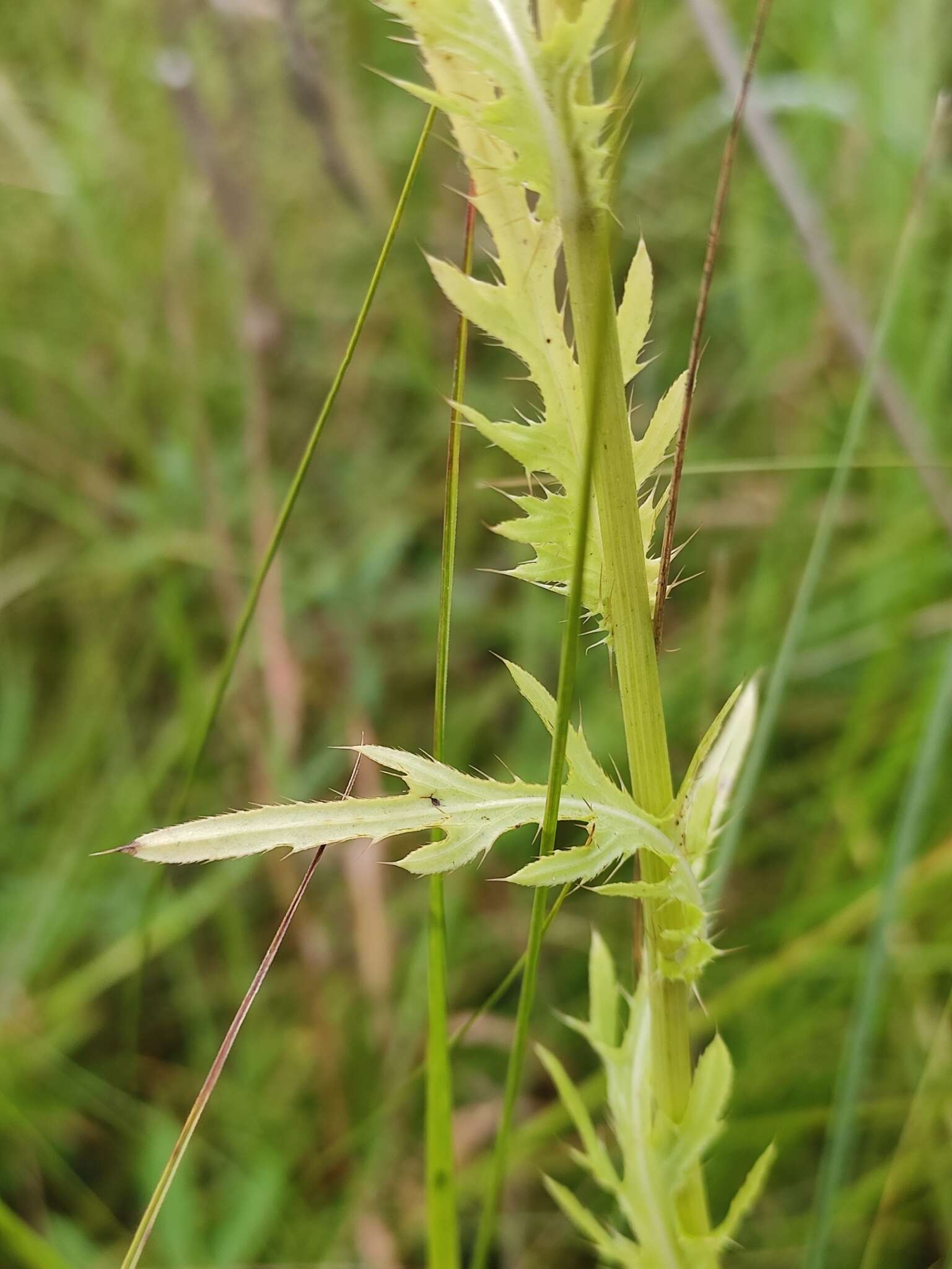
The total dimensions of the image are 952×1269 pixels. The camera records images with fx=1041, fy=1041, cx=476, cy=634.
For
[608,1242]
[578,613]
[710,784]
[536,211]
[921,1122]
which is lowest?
[921,1122]

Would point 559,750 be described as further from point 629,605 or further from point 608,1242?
point 608,1242

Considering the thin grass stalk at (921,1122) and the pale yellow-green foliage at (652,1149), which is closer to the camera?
the pale yellow-green foliage at (652,1149)

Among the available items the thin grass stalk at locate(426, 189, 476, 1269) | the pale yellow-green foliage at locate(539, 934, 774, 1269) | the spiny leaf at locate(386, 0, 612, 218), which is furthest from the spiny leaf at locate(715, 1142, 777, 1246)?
the spiny leaf at locate(386, 0, 612, 218)

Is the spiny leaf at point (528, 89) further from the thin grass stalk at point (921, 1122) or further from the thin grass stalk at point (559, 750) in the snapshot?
the thin grass stalk at point (921, 1122)

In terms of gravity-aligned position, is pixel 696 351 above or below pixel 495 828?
above

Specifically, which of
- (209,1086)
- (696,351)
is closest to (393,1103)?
(209,1086)

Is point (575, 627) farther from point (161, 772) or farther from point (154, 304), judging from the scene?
point (154, 304)

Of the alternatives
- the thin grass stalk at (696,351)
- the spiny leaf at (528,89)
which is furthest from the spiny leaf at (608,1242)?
the spiny leaf at (528,89)
